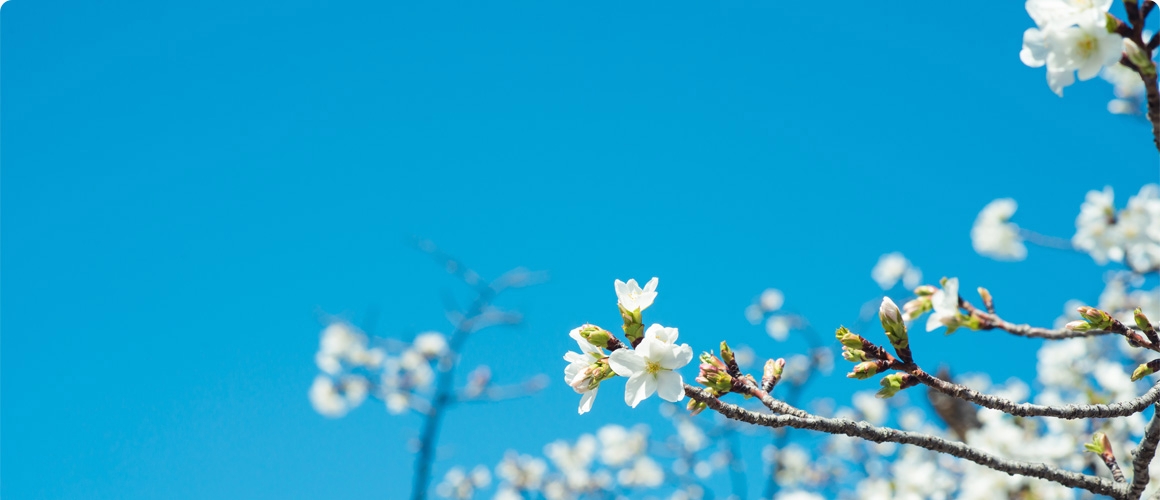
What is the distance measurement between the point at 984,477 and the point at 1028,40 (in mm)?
4965

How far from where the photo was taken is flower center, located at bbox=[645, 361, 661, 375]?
6.49 feet

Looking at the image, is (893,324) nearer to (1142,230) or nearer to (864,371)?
(864,371)

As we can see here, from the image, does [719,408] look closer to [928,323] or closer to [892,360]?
[892,360]

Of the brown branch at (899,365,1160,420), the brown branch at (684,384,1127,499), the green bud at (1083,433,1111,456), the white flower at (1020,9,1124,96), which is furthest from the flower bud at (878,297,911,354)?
the green bud at (1083,433,1111,456)

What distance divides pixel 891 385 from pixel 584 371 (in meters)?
0.90

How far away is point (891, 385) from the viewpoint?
6.79ft

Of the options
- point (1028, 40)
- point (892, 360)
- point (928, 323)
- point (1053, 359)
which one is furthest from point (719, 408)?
point (1053, 359)

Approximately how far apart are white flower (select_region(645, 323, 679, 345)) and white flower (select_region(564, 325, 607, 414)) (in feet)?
0.62

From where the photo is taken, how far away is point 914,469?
588 centimetres

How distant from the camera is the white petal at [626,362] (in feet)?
6.42

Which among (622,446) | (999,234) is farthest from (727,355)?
(622,446)

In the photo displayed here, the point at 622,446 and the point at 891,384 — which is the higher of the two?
the point at 622,446

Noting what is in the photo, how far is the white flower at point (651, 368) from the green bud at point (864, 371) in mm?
556

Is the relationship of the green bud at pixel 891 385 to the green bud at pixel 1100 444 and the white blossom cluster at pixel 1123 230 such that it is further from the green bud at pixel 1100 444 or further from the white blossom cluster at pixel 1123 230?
the white blossom cluster at pixel 1123 230
